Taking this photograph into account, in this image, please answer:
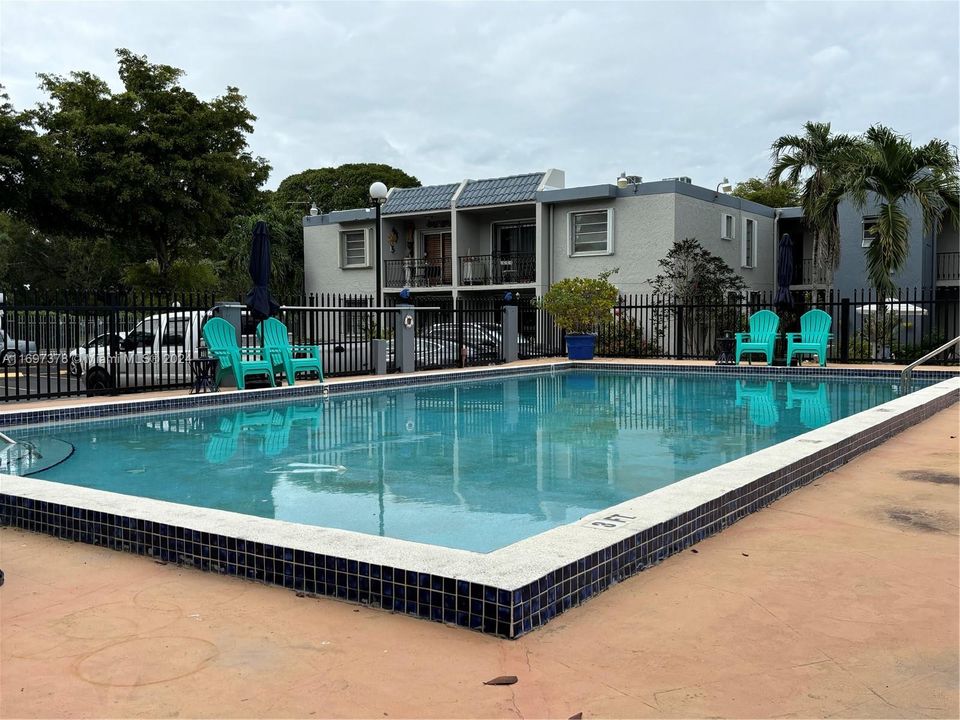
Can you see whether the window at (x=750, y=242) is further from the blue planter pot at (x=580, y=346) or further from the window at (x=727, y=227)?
the blue planter pot at (x=580, y=346)

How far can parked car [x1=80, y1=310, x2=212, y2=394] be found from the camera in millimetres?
13086

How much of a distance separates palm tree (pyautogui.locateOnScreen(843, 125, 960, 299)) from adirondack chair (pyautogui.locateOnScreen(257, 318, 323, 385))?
46.2 ft

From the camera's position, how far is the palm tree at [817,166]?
22.4m

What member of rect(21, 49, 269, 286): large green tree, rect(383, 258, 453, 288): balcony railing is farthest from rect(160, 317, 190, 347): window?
rect(383, 258, 453, 288): balcony railing

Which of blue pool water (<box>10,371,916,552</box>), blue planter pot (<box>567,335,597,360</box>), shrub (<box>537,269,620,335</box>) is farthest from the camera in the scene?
shrub (<box>537,269,620,335</box>)

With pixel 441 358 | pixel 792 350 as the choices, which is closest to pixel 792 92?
pixel 792 350

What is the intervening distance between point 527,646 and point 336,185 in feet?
166

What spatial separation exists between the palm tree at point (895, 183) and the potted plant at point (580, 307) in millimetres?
6474

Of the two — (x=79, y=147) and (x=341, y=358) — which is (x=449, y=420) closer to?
(x=341, y=358)

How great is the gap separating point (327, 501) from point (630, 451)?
3292mm

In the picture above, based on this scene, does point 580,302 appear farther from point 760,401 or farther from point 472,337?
point 760,401

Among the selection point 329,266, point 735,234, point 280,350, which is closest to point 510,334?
point 280,350

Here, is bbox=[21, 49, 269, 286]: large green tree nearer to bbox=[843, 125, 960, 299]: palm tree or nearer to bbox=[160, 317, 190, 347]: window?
bbox=[160, 317, 190, 347]: window

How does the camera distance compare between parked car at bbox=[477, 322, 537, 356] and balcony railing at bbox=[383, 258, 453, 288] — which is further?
balcony railing at bbox=[383, 258, 453, 288]
